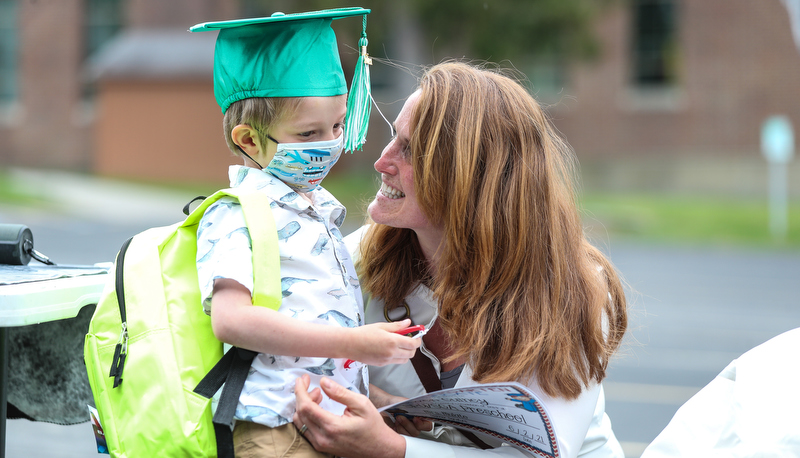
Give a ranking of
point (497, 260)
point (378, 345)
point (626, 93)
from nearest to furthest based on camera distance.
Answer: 1. point (378, 345)
2. point (497, 260)
3. point (626, 93)

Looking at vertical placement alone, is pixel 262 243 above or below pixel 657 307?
above

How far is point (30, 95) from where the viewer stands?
27.1 meters

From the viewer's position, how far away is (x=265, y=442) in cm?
161

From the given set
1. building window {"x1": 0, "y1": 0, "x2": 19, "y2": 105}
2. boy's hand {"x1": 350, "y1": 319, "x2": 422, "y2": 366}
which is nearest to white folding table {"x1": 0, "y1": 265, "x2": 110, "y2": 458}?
boy's hand {"x1": 350, "y1": 319, "x2": 422, "y2": 366}

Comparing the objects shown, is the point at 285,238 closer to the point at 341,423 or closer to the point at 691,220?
the point at 341,423

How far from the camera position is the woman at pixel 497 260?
1.81 m

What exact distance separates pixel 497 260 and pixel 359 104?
48 centimetres

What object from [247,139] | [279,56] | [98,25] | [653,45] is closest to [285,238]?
[247,139]

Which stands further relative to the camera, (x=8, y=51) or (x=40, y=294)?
(x=8, y=51)

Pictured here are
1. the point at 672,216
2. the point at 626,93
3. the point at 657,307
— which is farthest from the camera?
the point at 626,93

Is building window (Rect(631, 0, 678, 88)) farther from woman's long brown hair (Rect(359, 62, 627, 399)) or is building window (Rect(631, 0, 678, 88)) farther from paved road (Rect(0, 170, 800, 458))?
woman's long brown hair (Rect(359, 62, 627, 399))

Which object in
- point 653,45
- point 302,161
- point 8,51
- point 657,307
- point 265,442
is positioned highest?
point 302,161

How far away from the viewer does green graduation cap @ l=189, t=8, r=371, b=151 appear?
5.52 ft

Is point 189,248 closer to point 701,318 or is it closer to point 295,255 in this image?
point 295,255
